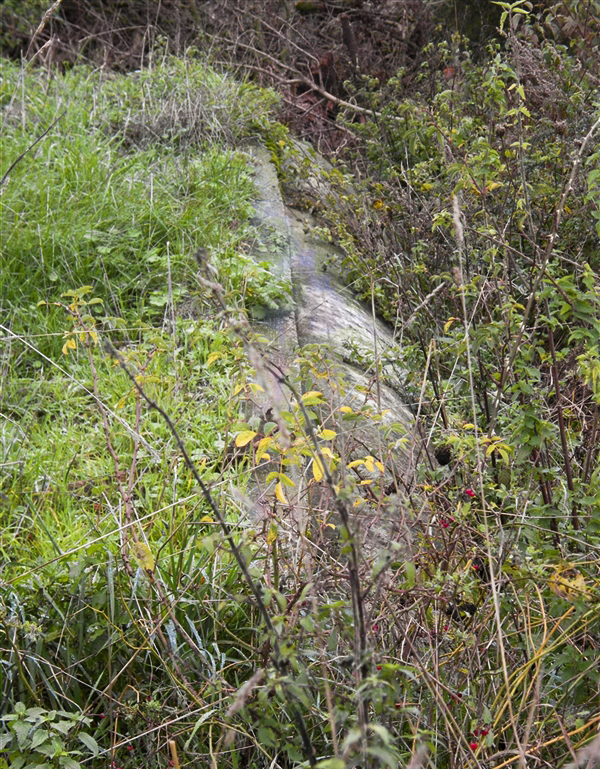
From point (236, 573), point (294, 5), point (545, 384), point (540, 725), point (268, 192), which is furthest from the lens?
point (294, 5)

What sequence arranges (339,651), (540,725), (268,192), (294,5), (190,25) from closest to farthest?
(540,725), (339,651), (268,192), (190,25), (294,5)

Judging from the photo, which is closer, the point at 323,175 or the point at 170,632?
the point at 170,632

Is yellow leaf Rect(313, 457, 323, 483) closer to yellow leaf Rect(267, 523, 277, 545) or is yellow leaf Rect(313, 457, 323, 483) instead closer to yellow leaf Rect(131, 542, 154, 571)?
yellow leaf Rect(267, 523, 277, 545)

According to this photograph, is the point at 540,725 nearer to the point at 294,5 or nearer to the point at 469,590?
the point at 469,590

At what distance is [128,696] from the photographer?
2.15 metres

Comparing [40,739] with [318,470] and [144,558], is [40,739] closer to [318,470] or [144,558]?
[144,558]

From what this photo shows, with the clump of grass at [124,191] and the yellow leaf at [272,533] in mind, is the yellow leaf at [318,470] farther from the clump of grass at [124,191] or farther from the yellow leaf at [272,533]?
the clump of grass at [124,191]

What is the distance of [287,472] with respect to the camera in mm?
2662

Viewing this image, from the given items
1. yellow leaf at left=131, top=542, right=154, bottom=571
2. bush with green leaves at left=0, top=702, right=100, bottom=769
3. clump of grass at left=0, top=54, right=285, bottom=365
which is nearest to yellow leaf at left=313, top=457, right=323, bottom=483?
yellow leaf at left=131, top=542, right=154, bottom=571

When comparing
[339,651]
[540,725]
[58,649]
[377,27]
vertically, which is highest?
[377,27]

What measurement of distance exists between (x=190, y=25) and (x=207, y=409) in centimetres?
638

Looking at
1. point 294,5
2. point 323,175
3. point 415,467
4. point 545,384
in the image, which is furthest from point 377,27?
point 415,467

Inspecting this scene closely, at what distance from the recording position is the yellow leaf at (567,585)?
176 cm

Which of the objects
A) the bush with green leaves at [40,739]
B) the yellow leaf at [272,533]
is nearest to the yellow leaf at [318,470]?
the yellow leaf at [272,533]
